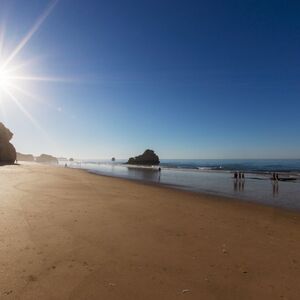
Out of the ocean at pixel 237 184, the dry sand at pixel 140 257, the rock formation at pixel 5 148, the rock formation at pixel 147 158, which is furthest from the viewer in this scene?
the rock formation at pixel 147 158

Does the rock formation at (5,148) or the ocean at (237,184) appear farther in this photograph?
the rock formation at (5,148)

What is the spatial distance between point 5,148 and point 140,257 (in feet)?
243

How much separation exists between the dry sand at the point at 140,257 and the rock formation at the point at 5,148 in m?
67.1

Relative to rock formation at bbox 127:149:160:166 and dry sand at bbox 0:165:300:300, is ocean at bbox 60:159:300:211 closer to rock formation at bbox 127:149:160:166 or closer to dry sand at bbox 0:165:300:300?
dry sand at bbox 0:165:300:300

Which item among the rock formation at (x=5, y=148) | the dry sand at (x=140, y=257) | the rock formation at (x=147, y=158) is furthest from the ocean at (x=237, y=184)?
the rock formation at (x=147, y=158)

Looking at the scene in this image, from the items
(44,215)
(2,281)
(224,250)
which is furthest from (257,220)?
(2,281)

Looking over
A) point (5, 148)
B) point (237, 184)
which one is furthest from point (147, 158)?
point (237, 184)

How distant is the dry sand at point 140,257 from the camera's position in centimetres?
480

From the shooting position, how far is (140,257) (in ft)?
20.6

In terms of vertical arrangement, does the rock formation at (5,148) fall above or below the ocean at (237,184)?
above

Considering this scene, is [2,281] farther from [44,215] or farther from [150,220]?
[150,220]

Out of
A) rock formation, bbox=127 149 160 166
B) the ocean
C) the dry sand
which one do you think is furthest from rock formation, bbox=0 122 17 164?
rock formation, bbox=127 149 160 166

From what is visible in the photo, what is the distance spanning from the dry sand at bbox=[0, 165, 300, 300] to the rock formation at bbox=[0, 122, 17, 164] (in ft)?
220

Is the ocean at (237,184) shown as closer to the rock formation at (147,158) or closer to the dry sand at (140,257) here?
the dry sand at (140,257)
